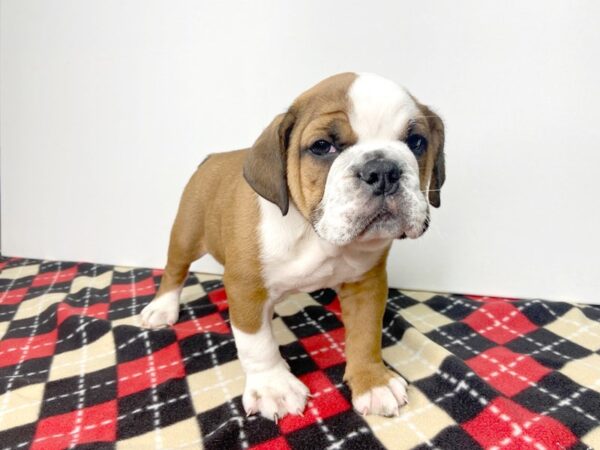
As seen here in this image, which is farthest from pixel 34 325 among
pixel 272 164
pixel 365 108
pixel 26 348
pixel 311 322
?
pixel 365 108

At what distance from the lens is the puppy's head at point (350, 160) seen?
1644mm

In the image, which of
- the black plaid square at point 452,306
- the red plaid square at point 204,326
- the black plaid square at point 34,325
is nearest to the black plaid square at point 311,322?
the red plaid square at point 204,326

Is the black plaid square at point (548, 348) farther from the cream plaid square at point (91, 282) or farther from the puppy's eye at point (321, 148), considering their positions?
the cream plaid square at point (91, 282)

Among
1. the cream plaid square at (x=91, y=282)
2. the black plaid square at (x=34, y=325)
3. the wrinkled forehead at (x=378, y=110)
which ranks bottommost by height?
the cream plaid square at (x=91, y=282)

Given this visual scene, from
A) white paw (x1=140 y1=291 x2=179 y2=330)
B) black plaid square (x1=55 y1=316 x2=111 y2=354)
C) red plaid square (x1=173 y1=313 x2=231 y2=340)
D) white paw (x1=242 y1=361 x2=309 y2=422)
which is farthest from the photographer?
white paw (x1=140 y1=291 x2=179 y2=330)

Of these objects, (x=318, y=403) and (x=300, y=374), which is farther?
(x=300, y=374)

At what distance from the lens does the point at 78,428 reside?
6.20 ft

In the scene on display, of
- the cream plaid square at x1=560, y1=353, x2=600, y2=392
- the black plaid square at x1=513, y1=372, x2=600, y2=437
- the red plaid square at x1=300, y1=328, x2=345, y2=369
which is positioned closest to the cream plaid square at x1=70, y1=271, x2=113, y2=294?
the red plaid square at x1=300, y1=328, x2=345, y2=369

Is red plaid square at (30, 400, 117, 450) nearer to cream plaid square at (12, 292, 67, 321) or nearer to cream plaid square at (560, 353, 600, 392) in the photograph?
cream plaid square at (12, 292, 67, 321)

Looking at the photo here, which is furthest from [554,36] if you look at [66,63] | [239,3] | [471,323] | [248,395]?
[66,63]

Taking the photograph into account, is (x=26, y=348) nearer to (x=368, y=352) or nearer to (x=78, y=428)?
(x=78, y=428)

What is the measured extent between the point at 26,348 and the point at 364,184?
211 cm

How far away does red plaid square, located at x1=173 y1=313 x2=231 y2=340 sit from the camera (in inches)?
106

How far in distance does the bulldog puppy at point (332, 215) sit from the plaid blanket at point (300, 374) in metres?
0.15
